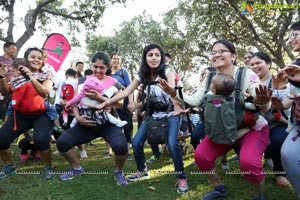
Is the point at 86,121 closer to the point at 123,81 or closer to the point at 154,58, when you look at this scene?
the point at 154,58

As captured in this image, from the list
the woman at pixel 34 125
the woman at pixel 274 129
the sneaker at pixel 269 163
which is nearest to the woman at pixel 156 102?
the woman at pixel 34 125

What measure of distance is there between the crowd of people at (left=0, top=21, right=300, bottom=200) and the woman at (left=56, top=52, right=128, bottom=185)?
0.05 feet

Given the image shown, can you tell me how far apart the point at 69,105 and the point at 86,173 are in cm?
120

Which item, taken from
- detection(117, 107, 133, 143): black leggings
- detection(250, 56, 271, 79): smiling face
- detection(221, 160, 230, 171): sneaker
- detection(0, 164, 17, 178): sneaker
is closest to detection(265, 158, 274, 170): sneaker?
detection(221, 160, 230, 171): sneaker

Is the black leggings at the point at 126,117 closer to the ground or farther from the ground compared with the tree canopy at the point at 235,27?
closer to the ground

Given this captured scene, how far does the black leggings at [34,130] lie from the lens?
4496mm

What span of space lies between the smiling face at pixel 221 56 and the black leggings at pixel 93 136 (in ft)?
5.56

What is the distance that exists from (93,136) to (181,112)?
1.39m

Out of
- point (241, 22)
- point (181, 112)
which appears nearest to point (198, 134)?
point (181, 112)

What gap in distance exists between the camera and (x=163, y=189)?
412 centimetres

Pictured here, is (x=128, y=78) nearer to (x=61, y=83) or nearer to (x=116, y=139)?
(x=61, y=83)

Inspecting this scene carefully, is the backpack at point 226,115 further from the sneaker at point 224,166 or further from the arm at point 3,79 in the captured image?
the arm at point 3,79

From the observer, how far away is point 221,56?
3.71 metres

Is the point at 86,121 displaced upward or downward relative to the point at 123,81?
downward
